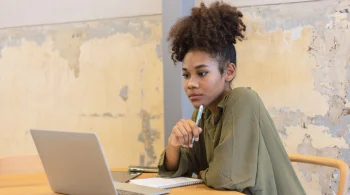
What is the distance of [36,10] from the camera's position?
2955mm

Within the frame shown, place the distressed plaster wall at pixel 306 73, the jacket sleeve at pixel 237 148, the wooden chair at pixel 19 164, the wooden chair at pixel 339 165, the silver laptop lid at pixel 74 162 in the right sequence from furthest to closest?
1. the distressed plaster wall at pixel 306 73
2. the wooden chair at pixel 19 164
3. the wooden chair at pixel 339 165
4. the jacket sleeve at pixel 237 148
5. the silver laptop lid at pixel 74 162

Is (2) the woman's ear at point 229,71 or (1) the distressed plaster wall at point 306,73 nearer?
(2) the woman's ear at point 229,71

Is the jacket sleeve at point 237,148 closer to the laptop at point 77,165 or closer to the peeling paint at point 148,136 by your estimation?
the laptop at point 77,165

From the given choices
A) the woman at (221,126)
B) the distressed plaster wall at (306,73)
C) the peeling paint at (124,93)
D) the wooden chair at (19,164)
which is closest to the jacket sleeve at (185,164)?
the woman at (221,126)

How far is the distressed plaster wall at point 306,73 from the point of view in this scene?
2.09 meters

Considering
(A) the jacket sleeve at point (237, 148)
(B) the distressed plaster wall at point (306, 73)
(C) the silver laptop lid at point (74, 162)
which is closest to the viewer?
(C) the silver laptop lid at point (74, 162)

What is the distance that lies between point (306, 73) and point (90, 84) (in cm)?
130

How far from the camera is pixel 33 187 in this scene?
4.43ft

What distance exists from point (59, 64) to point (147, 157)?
0.83 m

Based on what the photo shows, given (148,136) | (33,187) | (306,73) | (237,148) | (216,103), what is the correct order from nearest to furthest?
(237,148), (33,187), (216,103), (306,73), (148,136)

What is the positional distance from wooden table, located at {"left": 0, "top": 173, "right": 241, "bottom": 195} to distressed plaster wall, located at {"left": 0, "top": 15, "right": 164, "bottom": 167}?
1.10m

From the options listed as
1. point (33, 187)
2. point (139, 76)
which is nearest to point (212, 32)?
point (33, 187)

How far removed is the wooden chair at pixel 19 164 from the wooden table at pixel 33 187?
0.79 ft

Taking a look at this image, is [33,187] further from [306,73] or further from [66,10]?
[66,10]
